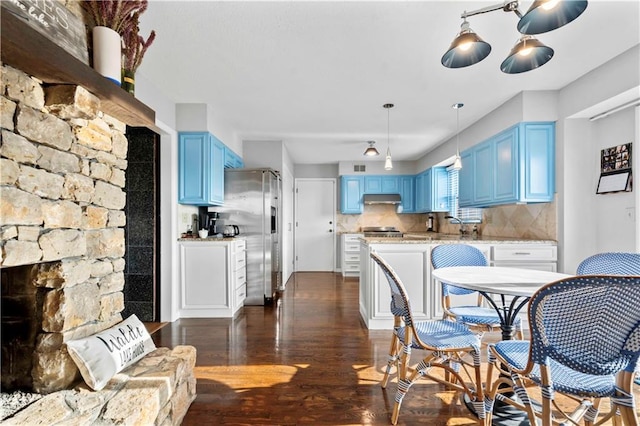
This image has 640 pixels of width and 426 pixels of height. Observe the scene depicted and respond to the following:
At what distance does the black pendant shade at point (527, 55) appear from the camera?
1.69 metres

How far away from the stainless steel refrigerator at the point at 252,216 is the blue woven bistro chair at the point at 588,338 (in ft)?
10.8

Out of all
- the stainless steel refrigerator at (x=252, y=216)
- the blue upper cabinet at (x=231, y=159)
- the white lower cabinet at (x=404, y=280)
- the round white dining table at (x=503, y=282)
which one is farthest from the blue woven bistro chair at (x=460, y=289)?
the blue upper cabinet at (x=231, y=159)

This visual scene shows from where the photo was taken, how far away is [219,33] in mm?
2182

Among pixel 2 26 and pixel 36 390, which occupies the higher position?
pixel 2 26

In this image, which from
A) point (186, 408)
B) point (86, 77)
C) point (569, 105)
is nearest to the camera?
point (86, 77)

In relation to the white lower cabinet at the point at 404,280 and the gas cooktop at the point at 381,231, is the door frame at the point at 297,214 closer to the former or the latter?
the gas cooktop at the point at 381,231

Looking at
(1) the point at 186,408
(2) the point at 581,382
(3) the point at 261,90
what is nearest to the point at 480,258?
(2) the point at 581,382

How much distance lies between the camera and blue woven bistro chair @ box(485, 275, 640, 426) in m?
1.07

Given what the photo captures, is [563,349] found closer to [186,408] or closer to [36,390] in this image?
[186,408]

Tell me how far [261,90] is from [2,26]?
234 centimetres

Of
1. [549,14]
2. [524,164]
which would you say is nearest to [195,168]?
[549,14]

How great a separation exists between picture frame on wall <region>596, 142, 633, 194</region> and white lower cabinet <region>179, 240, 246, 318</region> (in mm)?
3871

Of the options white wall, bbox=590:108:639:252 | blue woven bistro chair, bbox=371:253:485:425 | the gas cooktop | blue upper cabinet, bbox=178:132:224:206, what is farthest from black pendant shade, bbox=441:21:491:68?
the gas cooktop

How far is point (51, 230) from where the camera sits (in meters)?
1.33
